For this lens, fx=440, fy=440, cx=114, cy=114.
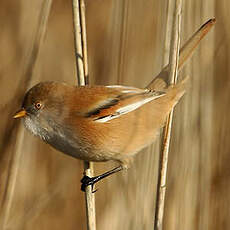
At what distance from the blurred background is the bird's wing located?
278mm

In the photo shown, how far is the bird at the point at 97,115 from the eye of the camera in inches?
89.0

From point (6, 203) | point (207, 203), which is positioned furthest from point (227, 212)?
point (6, 203)

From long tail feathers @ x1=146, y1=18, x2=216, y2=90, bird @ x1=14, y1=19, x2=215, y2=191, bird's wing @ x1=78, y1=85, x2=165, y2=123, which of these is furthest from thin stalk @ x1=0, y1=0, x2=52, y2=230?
long tail feathers @ x1=146, y1=18, x2=216, y2=90

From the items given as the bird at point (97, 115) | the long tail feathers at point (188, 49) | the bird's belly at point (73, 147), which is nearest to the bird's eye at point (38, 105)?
the bird at point (97, 115)

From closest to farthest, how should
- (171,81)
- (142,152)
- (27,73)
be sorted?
(171,81)
(27,73)
(142,152)

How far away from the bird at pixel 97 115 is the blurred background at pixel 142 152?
19 centimetres

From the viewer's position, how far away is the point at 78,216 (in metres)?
3.46

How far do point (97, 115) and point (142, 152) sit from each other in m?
0.65

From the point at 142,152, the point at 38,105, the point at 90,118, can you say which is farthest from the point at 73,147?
the point at 142,152

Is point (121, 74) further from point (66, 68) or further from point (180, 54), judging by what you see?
point (66, 68)

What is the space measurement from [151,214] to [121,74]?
3.05 ft

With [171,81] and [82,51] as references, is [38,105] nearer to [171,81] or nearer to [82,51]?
[82,51]

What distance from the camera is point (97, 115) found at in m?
2.31

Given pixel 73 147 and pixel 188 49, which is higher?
pixel 188 49
